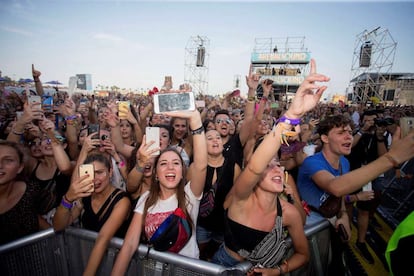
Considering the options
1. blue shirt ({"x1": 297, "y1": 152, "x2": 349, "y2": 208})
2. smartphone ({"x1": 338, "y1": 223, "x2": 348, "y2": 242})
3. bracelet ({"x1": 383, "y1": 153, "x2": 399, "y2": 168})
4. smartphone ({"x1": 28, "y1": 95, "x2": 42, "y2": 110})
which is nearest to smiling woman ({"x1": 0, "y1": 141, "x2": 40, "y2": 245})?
smartphone ({"x1": 28, "y1": 95, "x2": 42, "y2": 110})

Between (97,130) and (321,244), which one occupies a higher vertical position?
(97,130)

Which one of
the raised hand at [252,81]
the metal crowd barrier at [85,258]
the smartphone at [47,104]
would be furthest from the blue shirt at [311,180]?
the smartphone at [47,104]

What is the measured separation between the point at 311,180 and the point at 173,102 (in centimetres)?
170

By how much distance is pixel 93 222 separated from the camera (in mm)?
2072

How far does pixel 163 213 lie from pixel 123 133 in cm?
273

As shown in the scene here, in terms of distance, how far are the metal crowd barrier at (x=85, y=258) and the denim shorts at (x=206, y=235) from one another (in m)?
1.03

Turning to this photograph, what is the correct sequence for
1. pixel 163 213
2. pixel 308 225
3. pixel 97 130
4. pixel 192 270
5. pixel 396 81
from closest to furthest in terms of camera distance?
pixel 192 270, pixel 163 213, pixel 308 225, pixel 97 130, pixel 396 81

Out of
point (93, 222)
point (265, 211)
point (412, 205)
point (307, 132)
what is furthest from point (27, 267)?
point (412, 205)

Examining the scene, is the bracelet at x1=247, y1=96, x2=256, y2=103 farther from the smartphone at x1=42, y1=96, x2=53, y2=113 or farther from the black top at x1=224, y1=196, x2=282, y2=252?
the smartphone at x1=42, y1=96, x2=53, y2=113

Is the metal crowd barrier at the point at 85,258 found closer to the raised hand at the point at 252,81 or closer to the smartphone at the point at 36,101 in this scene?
the smartphone at the point at 36,101

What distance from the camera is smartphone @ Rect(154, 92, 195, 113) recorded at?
1859 mm

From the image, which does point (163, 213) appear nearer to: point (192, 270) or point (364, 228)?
point (192, 270)

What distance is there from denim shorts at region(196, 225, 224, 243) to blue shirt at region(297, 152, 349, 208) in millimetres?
1134

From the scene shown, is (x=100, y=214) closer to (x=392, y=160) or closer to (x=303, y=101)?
(x=303, y=101)
